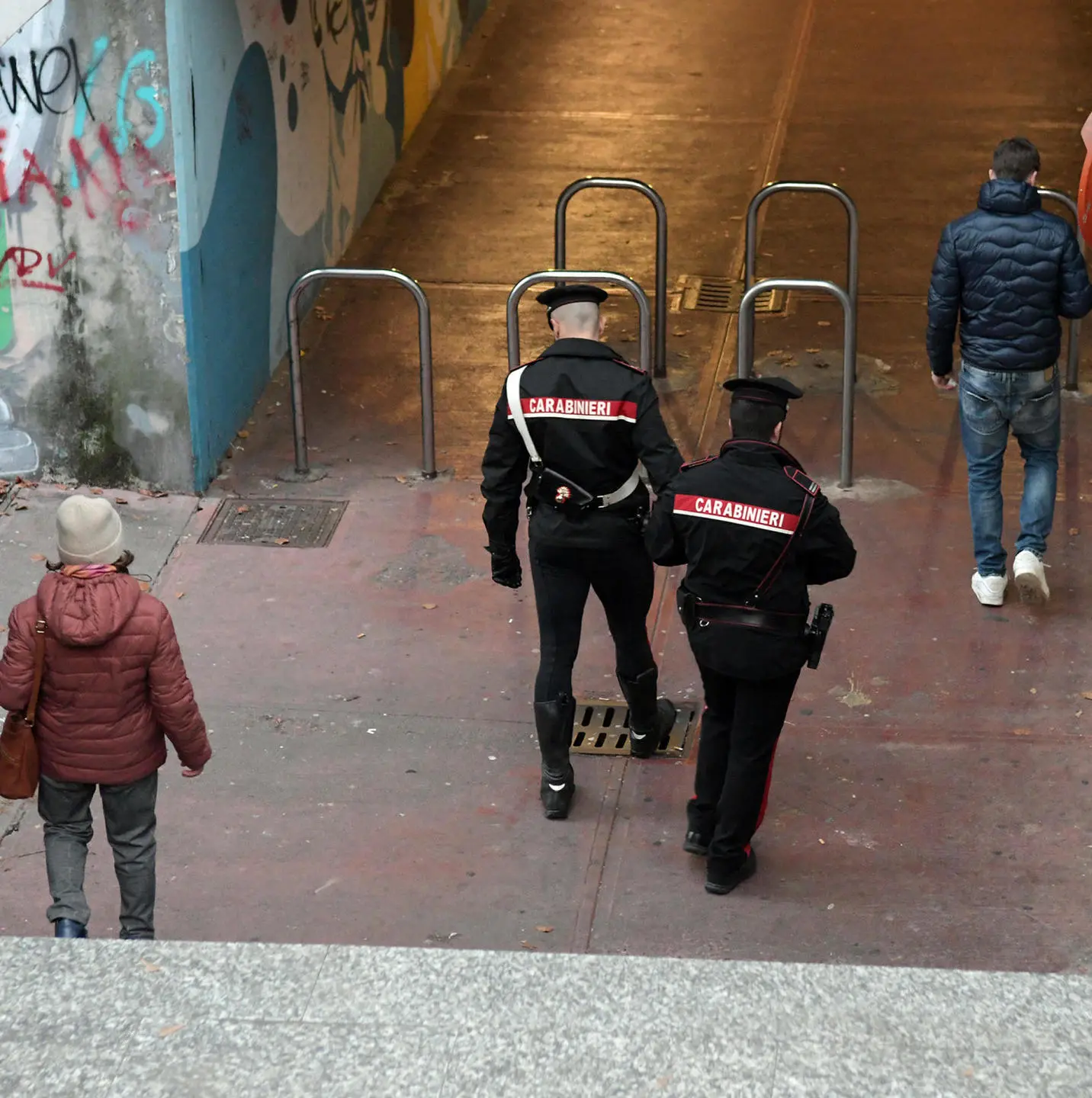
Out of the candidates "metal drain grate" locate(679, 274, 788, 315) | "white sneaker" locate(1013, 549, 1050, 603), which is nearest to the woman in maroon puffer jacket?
"white sneaker" locate(1013, 549, 1050, 603)

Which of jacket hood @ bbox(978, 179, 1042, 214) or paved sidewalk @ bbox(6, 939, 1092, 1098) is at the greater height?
jacket hood @ bbox(978, 179, 1042, 214)

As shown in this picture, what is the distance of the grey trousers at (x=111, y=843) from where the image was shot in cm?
516

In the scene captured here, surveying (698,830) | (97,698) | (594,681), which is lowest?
(594,681)

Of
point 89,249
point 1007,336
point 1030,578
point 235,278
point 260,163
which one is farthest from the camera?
point 260,163

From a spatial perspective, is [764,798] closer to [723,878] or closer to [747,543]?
[723,878]

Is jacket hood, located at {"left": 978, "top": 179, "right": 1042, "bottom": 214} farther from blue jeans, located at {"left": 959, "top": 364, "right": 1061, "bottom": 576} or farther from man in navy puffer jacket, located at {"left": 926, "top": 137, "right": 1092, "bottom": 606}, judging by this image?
blue jeans, located at {"left": 959, "top": 364, "right": 1061, "bottom": 576}

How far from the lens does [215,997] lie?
4102 millimetres

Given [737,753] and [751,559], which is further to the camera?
[737,753]

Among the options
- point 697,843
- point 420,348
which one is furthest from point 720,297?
point 697,843

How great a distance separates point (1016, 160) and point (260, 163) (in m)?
4.11

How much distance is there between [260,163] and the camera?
9336 millimetres

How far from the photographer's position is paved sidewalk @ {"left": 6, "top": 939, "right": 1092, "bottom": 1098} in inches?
150

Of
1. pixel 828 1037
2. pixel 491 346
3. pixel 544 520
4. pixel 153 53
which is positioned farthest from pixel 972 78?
pixel 828 1037

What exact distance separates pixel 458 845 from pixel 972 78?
10.4 meters
